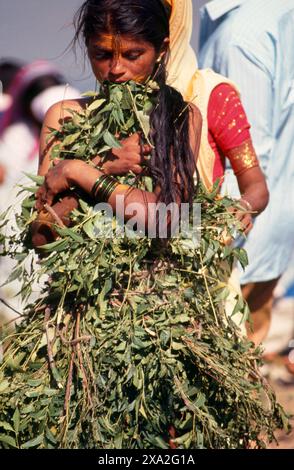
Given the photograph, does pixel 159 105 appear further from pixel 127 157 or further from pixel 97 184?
pixel 97 184

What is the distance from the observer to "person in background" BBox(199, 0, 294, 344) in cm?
482

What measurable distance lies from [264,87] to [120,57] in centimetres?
173

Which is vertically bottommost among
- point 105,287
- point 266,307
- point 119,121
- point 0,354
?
point 266,307

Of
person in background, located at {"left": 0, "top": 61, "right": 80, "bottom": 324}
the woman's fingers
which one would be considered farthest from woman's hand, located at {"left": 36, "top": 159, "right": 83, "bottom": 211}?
person in background, located at {"left": 0, "top": 61, "right": 80, "bottom": 324}

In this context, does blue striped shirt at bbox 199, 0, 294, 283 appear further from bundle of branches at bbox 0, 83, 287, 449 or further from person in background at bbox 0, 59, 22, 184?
bundle of branches at bbox 0, 83, 287, 449

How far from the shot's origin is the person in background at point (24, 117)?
192 inches

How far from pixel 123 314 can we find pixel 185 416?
0.34 metres

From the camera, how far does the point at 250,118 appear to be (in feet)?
15.9

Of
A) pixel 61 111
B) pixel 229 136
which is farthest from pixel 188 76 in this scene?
pixel 61 111

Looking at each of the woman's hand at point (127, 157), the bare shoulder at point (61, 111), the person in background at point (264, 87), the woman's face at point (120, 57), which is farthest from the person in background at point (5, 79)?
the woman's hand at point (127, 157)

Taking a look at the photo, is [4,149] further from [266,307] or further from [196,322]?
[196,322]

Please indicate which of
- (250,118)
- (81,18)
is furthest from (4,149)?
(81,18)

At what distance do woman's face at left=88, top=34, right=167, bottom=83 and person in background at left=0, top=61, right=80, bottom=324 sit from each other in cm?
157

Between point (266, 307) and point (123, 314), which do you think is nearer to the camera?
point (123, 314)
